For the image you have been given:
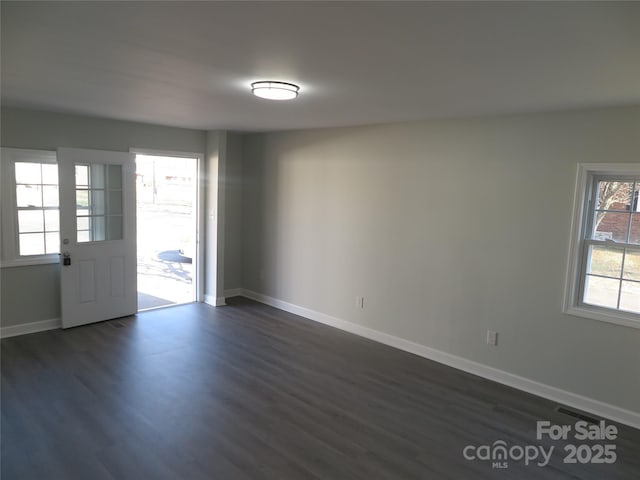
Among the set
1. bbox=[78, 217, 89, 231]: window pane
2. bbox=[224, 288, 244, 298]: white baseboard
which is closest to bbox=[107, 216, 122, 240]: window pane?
bbox=[78, 217, 89, 231]: window pane

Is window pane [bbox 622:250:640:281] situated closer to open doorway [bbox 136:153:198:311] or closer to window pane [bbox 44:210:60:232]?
open doorway [bbox 136:153:198:311]

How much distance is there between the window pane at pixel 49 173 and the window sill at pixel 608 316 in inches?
210

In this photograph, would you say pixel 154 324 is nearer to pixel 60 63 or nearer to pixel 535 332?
pixel 60 63

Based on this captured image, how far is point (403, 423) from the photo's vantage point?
3.28 m

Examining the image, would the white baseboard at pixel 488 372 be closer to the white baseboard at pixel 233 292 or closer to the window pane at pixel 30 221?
the white baseboard at pixel 233 292

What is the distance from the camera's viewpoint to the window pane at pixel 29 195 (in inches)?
181

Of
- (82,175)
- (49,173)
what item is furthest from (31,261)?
(82,175)

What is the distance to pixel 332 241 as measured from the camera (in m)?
5.39

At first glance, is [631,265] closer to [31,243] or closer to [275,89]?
[275,89]

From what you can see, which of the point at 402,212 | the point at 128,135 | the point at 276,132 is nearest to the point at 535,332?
the point at 402,212

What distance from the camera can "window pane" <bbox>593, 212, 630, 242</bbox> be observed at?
3441 mm

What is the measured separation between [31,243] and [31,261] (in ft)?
0.65

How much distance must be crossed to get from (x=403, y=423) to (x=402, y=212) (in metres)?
2.18

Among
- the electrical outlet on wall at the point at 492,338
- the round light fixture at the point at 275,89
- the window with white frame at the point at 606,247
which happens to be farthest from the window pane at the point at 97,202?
the window with white frame at the point at 606,247
